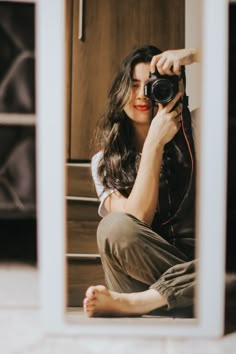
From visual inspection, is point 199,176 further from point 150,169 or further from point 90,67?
point 90,67

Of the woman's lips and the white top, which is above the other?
the woman's lips

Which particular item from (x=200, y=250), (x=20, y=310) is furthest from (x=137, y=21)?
(x=20, y=310)

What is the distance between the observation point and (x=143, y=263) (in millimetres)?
922

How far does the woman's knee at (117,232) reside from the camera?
913 millimetres

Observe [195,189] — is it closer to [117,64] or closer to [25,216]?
[117,64]

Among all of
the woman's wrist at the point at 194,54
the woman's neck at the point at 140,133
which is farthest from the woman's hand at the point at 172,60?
the woman's neck at the point at 140,133

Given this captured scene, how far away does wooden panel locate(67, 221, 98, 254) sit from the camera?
0.92m

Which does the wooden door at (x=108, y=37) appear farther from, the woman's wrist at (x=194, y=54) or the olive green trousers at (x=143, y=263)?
the olive green trousers at (x=143, y=263)

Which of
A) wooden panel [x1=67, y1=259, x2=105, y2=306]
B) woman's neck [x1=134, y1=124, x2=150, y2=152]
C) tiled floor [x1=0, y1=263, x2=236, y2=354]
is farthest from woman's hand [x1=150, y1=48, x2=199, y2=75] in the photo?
tiled floor [x1=0, y1=263, x2=236, y2=354]

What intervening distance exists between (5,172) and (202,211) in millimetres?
474

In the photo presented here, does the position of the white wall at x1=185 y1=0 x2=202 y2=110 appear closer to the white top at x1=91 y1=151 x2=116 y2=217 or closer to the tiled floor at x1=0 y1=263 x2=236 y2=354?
the white top at x1=91 y1=151 x2=116 y2=217

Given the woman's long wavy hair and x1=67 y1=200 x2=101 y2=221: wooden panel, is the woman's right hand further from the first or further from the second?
x1=67 y1=200 x2=101 y2=221: wooden panel

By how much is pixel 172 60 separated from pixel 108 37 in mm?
125

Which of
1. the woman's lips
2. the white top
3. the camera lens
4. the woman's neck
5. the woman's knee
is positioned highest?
the camera lens
